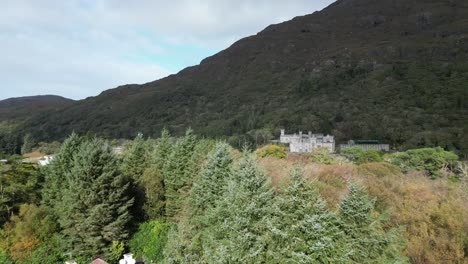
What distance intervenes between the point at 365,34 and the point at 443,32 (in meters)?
40.1

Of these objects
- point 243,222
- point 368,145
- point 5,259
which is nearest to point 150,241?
point 5,259

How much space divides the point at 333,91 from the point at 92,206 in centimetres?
10839

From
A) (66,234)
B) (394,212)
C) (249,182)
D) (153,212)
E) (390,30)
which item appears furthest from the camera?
(390,30)

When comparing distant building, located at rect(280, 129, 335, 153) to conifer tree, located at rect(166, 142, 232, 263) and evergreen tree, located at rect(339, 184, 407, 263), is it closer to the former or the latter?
conifer tree, located at rect(166, 142, 232, 263)

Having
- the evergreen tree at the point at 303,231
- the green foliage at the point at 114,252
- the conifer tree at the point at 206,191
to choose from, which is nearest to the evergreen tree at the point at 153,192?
the green foliage at the point at 114,252

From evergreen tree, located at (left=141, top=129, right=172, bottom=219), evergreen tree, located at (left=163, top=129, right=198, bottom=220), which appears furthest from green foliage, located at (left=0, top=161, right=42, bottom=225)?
evergreen tree, located at (left=163, top=129, right=198, bottom=220)

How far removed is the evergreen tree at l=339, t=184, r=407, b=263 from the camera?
11.3m

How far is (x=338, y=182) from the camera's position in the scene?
2020cm

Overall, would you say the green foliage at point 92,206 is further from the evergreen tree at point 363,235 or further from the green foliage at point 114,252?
the evergreen tree at point 363,235

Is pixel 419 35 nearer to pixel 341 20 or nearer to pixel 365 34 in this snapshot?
pixel 365 34

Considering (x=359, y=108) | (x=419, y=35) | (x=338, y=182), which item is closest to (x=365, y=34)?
(x=419, y=35)

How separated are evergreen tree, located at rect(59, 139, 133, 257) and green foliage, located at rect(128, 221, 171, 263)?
36.7 inches

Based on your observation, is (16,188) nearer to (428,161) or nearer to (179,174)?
(179,174)

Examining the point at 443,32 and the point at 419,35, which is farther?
the point at 419,35
